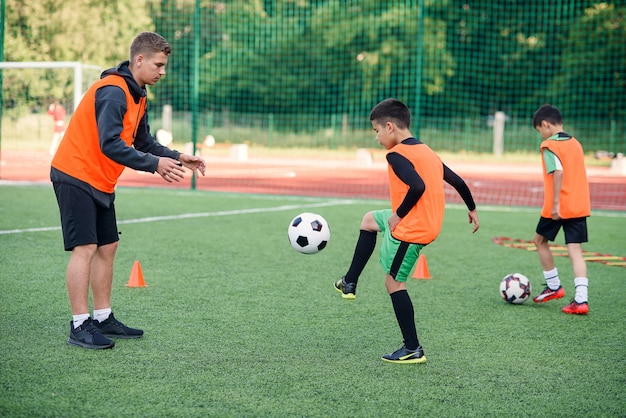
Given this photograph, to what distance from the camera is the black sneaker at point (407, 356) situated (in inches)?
180

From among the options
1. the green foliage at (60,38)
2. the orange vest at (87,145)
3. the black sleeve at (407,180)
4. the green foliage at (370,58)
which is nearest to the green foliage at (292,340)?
the black sleeve at (407,180)

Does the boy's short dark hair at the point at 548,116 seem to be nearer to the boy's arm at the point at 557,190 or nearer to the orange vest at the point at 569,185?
the orange vest at the point at 569,185

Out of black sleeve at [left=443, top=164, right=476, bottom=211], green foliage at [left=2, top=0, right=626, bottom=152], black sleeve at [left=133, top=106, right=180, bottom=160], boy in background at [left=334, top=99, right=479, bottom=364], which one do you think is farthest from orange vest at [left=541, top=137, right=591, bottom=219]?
green foliage at [left=2, top=0, right=626, bottom=152]

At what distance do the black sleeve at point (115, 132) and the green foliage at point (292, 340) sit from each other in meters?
1.14

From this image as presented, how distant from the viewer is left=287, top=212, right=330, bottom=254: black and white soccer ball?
18.3ft

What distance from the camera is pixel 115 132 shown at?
459 centimetres

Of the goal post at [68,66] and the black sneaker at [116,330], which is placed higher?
the goal post at [68,66]

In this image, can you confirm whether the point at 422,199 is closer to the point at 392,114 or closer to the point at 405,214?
the point at 405,214

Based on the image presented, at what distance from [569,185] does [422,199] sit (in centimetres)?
236

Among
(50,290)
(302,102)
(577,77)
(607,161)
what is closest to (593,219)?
(50,290)

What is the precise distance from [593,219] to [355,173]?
1187 cm

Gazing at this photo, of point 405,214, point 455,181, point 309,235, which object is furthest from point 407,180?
point 309,235

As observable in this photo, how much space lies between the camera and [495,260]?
855 cm

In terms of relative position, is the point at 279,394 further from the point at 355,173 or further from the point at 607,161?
the point at 607,161
